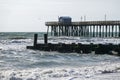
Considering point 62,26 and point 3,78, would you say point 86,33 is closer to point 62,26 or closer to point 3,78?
point 62,26

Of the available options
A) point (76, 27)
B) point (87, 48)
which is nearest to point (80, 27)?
point (76, 27)

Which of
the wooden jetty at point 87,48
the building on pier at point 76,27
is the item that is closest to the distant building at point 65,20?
the building on pier at point 76,27

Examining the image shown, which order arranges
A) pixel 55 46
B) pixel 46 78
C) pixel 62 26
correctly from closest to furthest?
pixel 46 78 < pixel 55 46 < pixel 62 26

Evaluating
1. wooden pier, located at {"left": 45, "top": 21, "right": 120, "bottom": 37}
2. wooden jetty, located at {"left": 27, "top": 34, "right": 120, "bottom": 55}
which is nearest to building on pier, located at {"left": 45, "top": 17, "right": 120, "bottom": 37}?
wooden pier, located at {"left": 45, "top": 21, "right": 120, "bottom": 37}

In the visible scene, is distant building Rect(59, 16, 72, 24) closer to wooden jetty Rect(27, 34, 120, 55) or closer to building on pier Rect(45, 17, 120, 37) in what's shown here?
building on pier Rect(45, 17, 120, 37)

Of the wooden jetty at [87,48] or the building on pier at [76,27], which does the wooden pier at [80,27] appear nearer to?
the building on pier at [76,27]

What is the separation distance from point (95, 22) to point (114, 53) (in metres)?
39.5

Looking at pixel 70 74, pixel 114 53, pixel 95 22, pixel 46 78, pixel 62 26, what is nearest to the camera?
pixel 46 78

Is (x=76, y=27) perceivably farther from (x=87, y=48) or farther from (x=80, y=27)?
(x=87, y=48)

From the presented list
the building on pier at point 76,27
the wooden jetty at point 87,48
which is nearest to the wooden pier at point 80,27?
the building on pier at point 76,27

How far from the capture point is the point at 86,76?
1297 centimetres

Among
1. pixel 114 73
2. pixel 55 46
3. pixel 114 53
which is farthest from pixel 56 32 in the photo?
pixel 114 73

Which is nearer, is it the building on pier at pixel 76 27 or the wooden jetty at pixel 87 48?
the wooden jetty at pixel 87 48

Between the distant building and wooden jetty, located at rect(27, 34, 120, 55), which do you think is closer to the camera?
wooden jetty, located at rect(27, 34, 120, 55)
